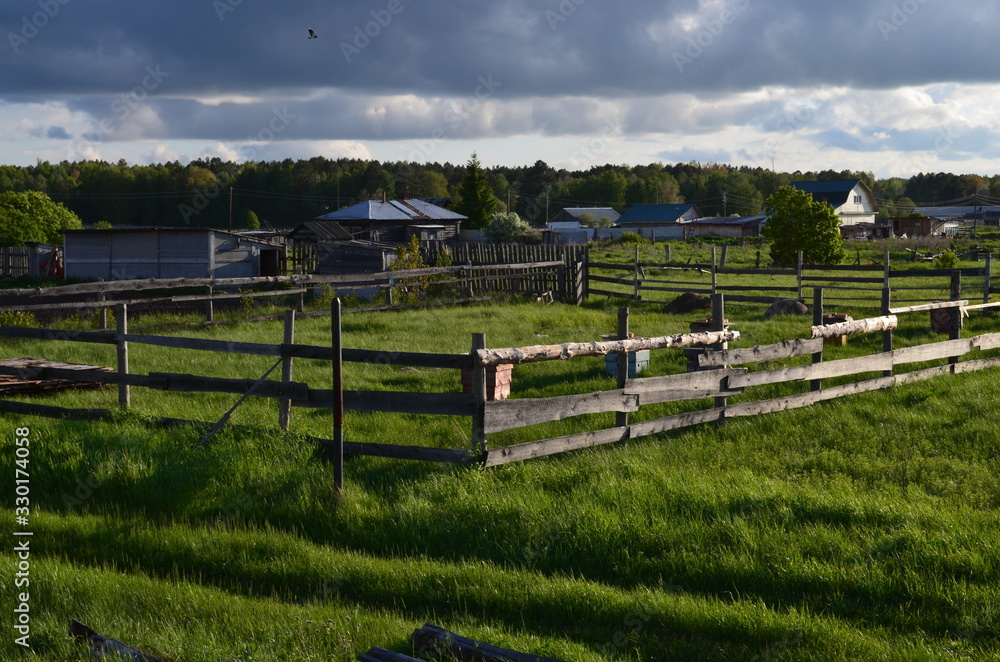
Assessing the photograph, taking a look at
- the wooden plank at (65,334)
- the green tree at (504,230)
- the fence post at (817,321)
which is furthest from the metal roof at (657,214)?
the wooden plank at (65,334)

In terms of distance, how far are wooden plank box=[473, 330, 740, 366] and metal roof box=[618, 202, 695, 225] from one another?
86.6 m

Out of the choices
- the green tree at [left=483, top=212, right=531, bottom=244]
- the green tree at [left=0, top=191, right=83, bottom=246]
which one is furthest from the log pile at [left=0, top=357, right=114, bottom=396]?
the green tree at [left=483, top=212, right=531, bottom=244]

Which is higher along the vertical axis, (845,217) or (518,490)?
(845,217)

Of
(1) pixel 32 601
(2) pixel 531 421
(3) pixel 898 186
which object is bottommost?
(1) pixel 32 601

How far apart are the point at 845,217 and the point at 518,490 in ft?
288

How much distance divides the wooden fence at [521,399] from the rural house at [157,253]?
101ft

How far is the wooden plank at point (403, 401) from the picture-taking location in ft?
23.9

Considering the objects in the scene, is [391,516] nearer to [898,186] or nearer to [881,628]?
[881,628]

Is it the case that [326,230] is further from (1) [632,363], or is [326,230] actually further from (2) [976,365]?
(2) [976,365]

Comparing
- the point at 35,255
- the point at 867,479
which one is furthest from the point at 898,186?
the point at 867,479

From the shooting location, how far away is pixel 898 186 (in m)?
157

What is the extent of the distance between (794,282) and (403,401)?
27000mm

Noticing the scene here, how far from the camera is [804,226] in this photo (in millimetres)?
29578

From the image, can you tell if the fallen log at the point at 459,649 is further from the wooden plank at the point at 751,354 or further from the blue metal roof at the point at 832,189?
the blue metal roof at the point at 832,189
